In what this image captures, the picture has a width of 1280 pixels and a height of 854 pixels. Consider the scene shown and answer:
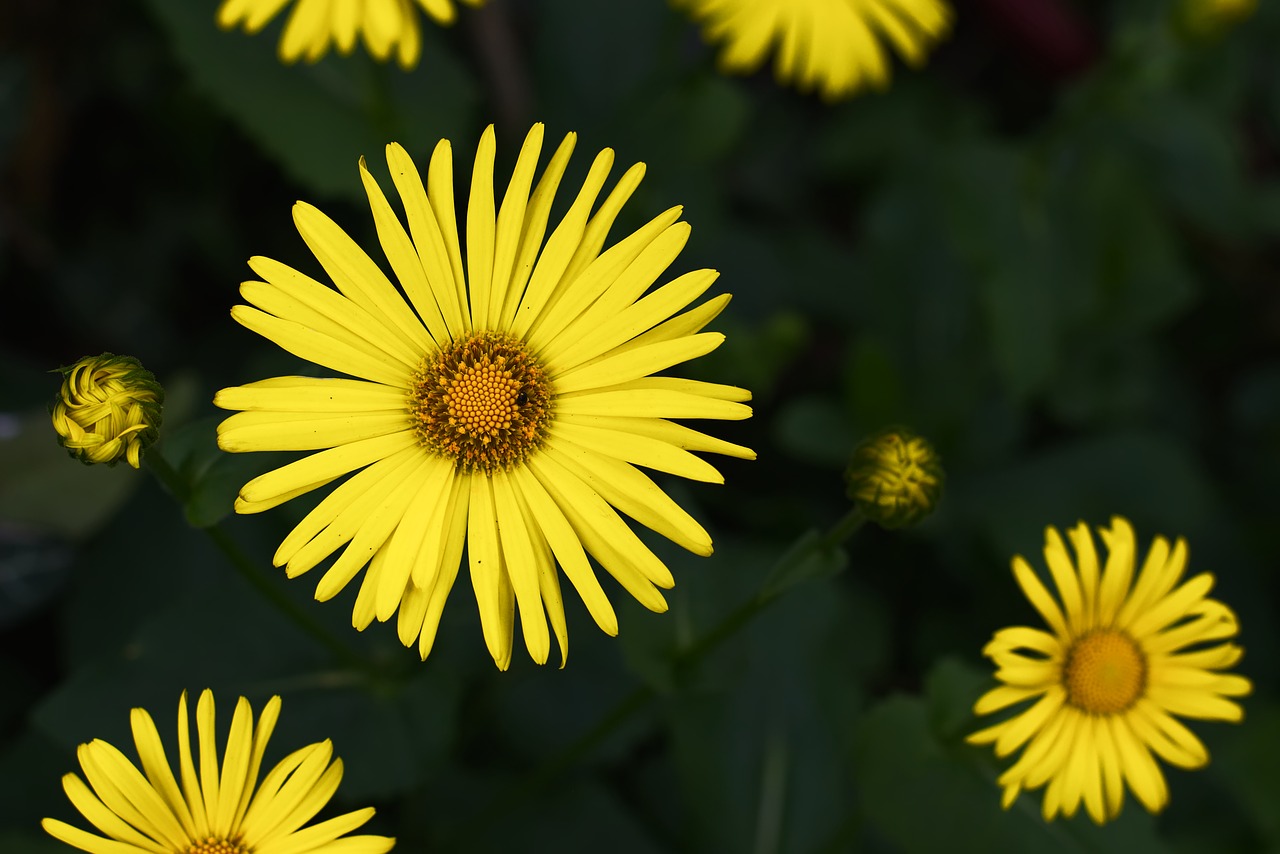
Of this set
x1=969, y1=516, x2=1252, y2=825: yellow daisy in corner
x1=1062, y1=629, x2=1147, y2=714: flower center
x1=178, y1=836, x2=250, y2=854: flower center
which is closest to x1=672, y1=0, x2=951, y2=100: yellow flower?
x1=969, y1=516, x2=1252, y2=825: yellow daisy in corner

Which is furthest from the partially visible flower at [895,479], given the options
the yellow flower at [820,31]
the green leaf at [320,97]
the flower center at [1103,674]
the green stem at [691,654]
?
the green leaf at [320,97]

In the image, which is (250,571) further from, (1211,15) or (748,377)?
(1211,15)

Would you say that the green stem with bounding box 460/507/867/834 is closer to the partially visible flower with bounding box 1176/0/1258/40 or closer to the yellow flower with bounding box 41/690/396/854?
the yellow flower with bounding box 41/690/396/854

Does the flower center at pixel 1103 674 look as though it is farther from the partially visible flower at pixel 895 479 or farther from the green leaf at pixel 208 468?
the green leaf at pixel 208 468

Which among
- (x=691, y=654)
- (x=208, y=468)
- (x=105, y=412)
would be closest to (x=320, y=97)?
(x=208, y=468)

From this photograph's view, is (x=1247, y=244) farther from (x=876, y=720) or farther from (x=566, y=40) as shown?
(x=876, y=720)

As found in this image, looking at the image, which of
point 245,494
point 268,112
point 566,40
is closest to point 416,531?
point 245,494
